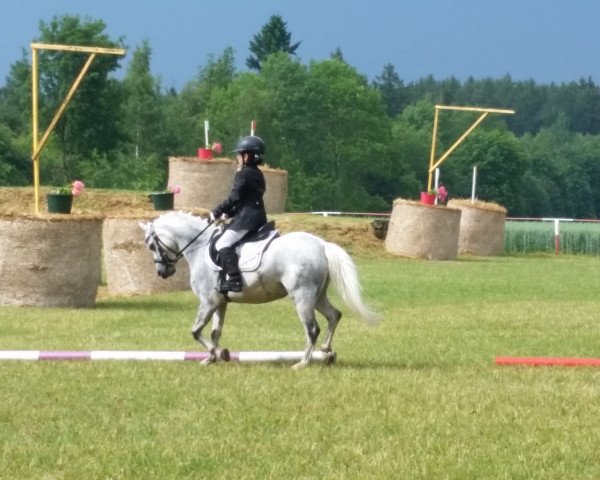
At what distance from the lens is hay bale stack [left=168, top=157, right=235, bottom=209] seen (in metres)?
40.4

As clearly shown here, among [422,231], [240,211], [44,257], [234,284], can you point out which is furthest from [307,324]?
[422,231]

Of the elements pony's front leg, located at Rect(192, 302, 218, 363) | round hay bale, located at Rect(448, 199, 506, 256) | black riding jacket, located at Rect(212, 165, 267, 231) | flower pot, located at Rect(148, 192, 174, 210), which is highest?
black riding jacket, located at Rect(212, 165, 267, 231)

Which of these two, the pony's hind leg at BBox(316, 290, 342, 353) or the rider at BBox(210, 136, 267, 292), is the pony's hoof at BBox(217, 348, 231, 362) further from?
the pony's hind leg at BBox(316, 290, 342, 353)

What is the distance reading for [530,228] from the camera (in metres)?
57.3

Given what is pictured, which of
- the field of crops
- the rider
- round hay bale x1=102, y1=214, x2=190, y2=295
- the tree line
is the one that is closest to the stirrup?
the rider

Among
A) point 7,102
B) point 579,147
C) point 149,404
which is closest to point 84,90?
point 7,102

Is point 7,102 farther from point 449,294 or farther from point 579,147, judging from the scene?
point 449,294

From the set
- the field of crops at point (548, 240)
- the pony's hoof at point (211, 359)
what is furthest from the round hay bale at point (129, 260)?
the field of crops at point (548, 240)

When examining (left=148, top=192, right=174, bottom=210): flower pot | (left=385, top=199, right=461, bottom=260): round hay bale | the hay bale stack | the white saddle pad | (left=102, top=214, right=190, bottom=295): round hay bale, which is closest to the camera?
the white saddle pad

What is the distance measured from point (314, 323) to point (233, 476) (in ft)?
17.0

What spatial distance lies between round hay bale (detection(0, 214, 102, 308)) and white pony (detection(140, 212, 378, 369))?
6929 mm

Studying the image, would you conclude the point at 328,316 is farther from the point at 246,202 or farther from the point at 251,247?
the point at 246,202

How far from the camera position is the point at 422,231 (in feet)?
132

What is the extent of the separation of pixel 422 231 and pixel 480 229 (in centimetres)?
762
